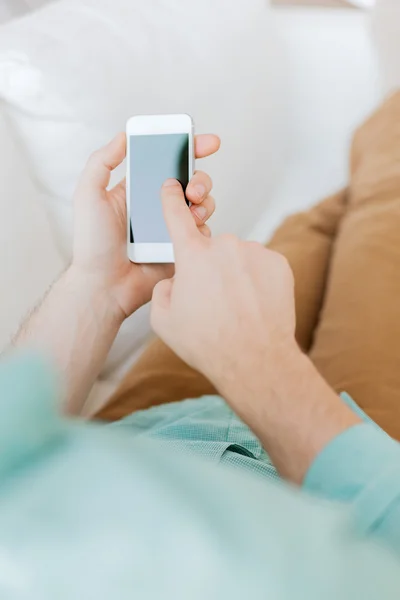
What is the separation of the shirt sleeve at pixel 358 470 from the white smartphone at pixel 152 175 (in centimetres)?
37

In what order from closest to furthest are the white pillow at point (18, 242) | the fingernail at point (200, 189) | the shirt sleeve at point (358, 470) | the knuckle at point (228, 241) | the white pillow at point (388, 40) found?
the shirt sleeve at point (358, 470)
the knuckle at point (228, 241)
the fingernail at point (200, 189)
the white pillow at point (18, 242)
the white pillow at point (388, 40)

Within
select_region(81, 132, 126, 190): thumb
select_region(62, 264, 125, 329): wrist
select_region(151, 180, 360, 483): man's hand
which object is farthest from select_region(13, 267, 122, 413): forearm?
→ select_region(151, 180, 360, 483): man's hand

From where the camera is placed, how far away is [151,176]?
0.75 metres

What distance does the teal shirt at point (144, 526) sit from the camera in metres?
0.23

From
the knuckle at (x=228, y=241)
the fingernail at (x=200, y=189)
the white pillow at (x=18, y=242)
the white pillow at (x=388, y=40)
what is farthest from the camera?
the white pillow at (x=388, y=40)

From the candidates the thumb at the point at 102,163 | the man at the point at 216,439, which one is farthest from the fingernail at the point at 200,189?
the thumb at the point at 102,163

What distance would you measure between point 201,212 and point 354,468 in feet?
1.19

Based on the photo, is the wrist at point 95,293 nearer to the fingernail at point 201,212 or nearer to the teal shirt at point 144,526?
the fingernail at point 201,212

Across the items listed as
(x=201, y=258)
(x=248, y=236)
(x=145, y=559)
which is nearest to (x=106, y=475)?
(x=145, y=559)

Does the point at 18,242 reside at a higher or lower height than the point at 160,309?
lower

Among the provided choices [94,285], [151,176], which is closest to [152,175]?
[151,176]

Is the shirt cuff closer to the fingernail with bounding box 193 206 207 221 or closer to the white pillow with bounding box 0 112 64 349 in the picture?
the fingernail with bounding box 193 206 207 221

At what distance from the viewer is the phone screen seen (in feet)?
2.44

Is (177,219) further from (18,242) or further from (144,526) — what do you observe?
(18,242)
